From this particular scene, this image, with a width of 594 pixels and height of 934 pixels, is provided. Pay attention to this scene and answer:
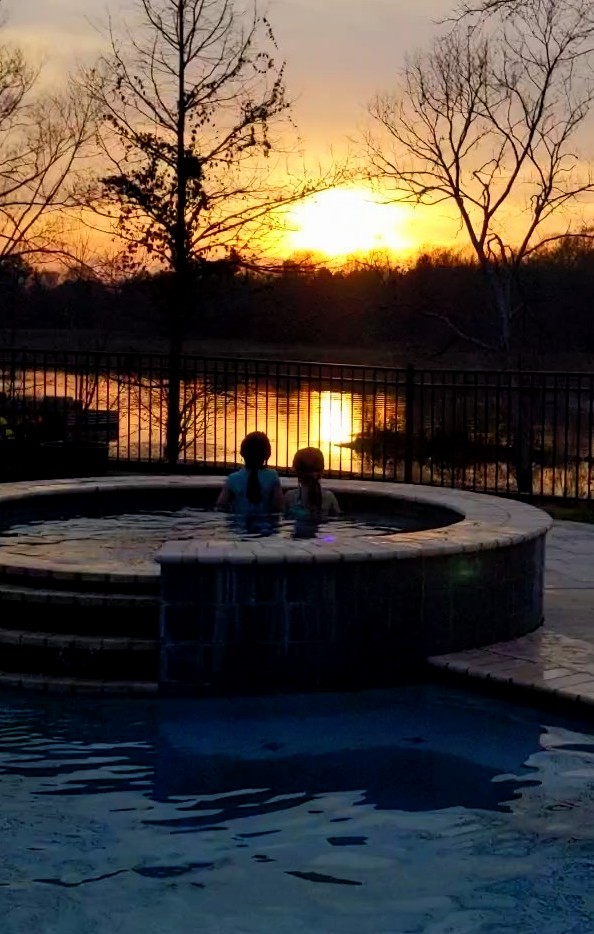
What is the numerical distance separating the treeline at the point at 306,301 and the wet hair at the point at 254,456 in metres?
7.95

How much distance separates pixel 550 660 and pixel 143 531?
10.8 feet

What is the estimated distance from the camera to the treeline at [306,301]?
15.4 m

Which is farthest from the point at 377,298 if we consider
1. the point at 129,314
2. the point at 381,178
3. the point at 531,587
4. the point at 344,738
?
the point at 344,738

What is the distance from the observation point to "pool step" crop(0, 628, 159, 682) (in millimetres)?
5551

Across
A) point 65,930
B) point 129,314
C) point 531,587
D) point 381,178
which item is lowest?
point 65,930

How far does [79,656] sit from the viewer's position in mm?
5613

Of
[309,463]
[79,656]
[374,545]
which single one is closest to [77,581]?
[79,656]

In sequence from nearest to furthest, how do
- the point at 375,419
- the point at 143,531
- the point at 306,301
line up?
the point at 143,531 < the point at 306,301 < the point at 375,419

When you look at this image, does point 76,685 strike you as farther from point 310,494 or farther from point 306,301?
point 306,301

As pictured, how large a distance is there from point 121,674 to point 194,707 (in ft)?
1.55

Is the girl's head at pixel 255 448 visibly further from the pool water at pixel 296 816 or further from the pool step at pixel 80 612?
the pool water at pixel 296 816

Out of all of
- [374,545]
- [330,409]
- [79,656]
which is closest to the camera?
[79,656]

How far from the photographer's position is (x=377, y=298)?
81.4 feet

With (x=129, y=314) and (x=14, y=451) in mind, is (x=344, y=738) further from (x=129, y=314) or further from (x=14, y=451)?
(x=129, y=314)
